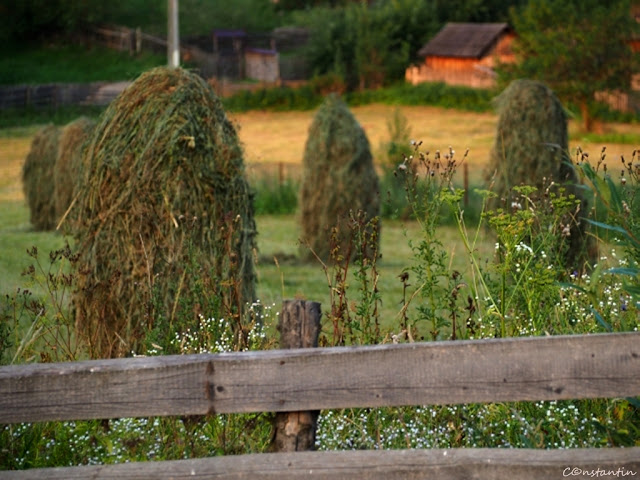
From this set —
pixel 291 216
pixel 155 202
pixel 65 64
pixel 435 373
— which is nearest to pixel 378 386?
pixel 435 373

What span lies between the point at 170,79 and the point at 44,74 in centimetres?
2552

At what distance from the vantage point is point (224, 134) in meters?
7.21

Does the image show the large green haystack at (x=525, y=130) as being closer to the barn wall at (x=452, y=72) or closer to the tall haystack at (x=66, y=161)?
the tall haystack at (x=66, y=161)

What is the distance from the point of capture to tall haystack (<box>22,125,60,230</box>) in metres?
18.6

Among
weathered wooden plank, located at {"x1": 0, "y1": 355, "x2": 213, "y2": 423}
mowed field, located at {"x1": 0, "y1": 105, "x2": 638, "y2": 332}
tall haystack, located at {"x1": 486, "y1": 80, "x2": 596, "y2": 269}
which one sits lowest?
mowed field, located at {"x1": 0, "y1": 105, "x2": 638, "y2": 332}

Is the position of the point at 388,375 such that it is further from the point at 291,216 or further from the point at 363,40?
the point at 363,40

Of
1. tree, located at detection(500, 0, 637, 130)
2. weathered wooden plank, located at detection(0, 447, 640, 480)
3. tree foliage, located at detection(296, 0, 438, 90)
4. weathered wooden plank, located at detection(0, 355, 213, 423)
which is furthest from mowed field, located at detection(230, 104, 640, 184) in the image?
weathered wooden plank, located at detection(0, 447, 640, 480)

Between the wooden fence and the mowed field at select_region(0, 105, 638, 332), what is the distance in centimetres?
155

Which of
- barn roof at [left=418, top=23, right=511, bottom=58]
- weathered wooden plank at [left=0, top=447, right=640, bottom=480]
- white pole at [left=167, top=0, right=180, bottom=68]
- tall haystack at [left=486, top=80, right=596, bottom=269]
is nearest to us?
weathered wooden plank at [left=0, top=447, right=640, bottom=480]

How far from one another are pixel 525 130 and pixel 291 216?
36.9 feet

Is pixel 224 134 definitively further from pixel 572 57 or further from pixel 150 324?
pixel 572 57

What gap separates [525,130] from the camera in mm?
12922

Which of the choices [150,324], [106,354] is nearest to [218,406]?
[150,324]

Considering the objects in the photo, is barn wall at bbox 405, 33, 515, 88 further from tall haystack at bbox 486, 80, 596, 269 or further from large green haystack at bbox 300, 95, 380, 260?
tall haystack at bbox 486, 80, 596, 269
